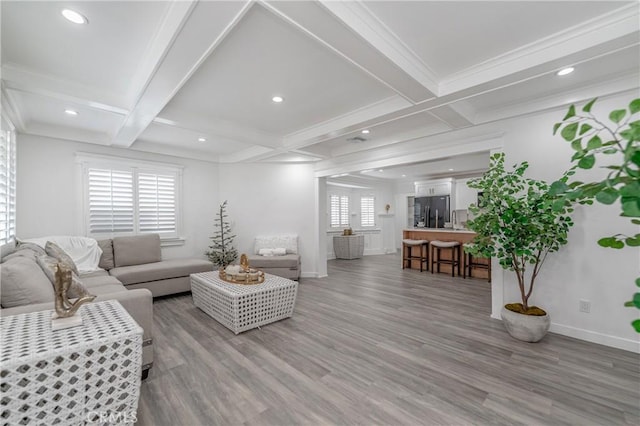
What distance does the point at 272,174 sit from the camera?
6.20 meters

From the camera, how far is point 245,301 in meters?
3.10

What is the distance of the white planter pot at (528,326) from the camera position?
283 cm

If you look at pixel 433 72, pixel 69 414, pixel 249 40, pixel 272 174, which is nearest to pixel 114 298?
pixel 69 414

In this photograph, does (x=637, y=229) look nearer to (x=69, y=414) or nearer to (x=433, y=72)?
(x=433, y=72)

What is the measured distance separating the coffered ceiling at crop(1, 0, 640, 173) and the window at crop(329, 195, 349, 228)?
16.3 ft

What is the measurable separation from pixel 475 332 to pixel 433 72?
110 inches

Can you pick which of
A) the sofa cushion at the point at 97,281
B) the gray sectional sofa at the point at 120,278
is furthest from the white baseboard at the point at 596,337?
the sofa cushion at the point at 97,281

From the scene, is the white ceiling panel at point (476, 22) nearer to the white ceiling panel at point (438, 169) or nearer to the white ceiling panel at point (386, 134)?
the white ceiling panel at point (386, 134)

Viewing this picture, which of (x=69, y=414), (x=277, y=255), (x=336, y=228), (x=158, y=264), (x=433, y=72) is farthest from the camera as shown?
(x=336, y=228)

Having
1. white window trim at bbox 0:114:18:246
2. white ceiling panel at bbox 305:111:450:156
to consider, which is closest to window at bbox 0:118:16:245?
white window trim at bbox 0:114:18:246

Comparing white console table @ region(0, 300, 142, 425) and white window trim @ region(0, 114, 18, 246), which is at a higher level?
white window trim @ region(0, 114, 18, 246)

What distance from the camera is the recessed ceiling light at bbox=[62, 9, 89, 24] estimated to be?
74.1 inches

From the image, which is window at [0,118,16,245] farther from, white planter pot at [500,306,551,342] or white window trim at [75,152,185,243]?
white planter pot at [500,306,551,342]

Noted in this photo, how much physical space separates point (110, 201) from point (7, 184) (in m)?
1.55
